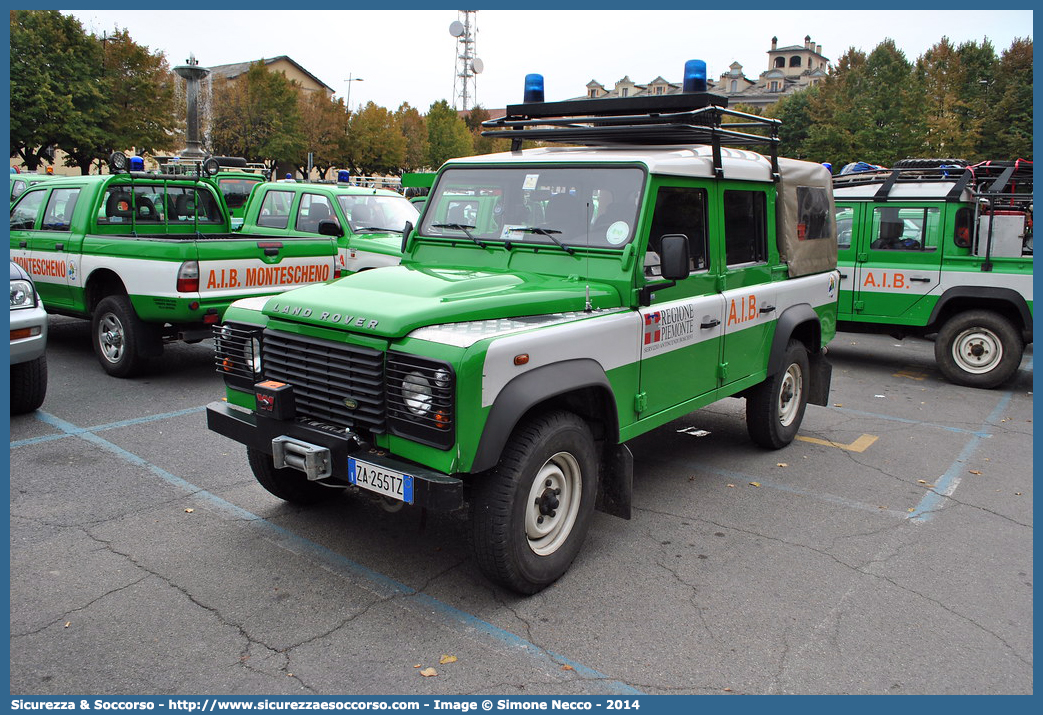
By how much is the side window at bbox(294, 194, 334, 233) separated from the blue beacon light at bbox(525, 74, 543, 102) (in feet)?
21.3

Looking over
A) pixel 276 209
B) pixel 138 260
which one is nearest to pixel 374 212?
pixel 276 209

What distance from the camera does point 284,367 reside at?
165 inches

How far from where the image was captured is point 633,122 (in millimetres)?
5391

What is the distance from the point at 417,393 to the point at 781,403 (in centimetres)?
408

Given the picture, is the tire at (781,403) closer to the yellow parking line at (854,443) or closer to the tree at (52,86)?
the yellow parking line at (854,443)

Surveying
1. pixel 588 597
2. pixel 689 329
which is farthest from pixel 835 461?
pixel 588 597

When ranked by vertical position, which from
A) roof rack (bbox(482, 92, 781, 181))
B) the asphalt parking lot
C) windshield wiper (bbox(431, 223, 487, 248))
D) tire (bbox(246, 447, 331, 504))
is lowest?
the asphalt parking lot

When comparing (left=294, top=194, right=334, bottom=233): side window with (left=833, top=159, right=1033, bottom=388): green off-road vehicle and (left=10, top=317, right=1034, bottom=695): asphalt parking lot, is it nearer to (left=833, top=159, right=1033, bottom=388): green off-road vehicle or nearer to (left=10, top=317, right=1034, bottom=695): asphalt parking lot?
(left=10, top=317, right=1034, bottom=695): asphalt parking lot

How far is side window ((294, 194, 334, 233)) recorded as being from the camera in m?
11.7

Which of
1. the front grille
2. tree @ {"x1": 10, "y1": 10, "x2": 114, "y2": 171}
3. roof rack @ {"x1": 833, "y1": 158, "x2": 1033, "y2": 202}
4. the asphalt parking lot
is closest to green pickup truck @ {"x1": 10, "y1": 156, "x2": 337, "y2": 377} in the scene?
the asphalt parking lot

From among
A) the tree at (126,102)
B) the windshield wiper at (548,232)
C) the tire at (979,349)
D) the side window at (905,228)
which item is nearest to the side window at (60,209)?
the windshield wiper at (548,232)

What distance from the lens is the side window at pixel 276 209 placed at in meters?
12.0

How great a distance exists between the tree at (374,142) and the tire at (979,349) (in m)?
42.0

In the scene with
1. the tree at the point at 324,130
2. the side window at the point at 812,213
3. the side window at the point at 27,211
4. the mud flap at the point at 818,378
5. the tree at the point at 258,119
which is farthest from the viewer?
the tree at the point at 324,130
